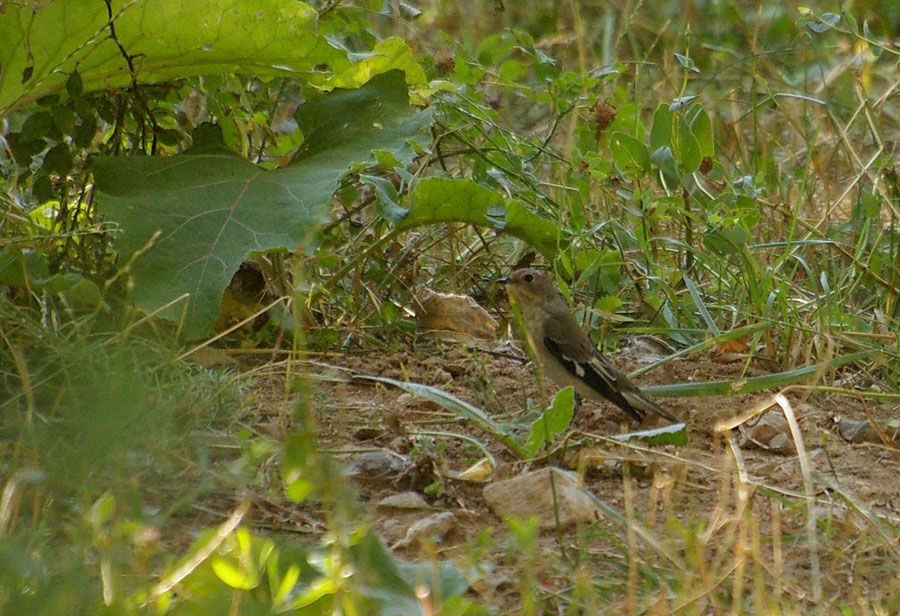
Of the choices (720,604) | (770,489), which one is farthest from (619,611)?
(770,489)

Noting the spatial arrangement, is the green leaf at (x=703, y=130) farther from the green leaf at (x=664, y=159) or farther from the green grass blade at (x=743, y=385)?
the green grass blade at (x=743, y=385)

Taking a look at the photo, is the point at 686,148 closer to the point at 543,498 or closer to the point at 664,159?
the point at 664,159

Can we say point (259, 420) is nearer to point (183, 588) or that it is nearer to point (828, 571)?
point (183, 588)

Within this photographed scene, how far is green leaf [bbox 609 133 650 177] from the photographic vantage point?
14.3 ft

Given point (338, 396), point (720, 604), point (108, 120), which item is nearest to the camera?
point (720, 604)

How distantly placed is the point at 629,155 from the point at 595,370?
2.81ft

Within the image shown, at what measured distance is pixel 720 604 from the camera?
248cm

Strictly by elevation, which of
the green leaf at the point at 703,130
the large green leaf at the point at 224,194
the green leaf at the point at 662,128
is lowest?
the green leaf at the point at 703,130

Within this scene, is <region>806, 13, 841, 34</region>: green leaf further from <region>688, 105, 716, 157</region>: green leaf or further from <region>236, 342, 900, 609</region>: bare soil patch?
<region>236, 342, 900, 609</region>: bare soil patch

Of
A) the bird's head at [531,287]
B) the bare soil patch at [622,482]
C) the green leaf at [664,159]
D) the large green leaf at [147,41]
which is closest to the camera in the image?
the bare soil patch at [622,482]

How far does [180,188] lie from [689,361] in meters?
1.79

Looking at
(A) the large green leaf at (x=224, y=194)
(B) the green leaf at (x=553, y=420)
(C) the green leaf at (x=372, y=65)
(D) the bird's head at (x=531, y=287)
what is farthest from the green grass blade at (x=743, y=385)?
(C) the green leaf at (x=372, y=65)

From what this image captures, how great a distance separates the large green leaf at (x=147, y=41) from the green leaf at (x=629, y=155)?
3.22ft

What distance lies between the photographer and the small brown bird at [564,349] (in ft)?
12.7
